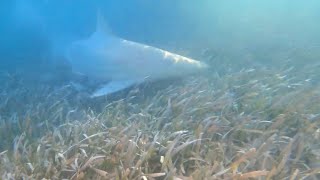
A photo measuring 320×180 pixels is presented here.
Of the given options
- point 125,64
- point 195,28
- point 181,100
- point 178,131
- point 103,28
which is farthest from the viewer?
point 195,28

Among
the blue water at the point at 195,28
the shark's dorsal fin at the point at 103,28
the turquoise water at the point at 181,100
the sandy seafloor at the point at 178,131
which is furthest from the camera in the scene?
the blue water at the point at 195,28

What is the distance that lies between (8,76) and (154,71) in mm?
4087

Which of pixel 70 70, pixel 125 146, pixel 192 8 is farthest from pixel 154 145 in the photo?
pixel 192 8

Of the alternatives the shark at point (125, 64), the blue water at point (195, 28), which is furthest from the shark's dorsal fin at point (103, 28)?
the blue water at point (195, 28)

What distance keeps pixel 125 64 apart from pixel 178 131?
341cm

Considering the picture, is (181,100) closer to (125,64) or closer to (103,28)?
(125,64)

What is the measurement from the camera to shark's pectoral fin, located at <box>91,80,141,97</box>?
20.2 ft

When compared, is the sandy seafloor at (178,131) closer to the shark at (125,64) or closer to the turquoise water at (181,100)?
the turquoise water at (181,100)

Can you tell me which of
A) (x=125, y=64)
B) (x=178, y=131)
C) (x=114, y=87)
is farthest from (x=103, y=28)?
(x=178, y=131)

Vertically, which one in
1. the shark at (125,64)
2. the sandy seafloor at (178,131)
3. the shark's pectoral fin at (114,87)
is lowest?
the sandy seafloor at (178,131)

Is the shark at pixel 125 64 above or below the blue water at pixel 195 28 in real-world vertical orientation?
below

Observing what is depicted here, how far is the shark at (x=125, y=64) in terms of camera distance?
21.0ft

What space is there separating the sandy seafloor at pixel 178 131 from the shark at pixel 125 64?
21 centimetres

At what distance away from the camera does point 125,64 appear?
22.4 ft
